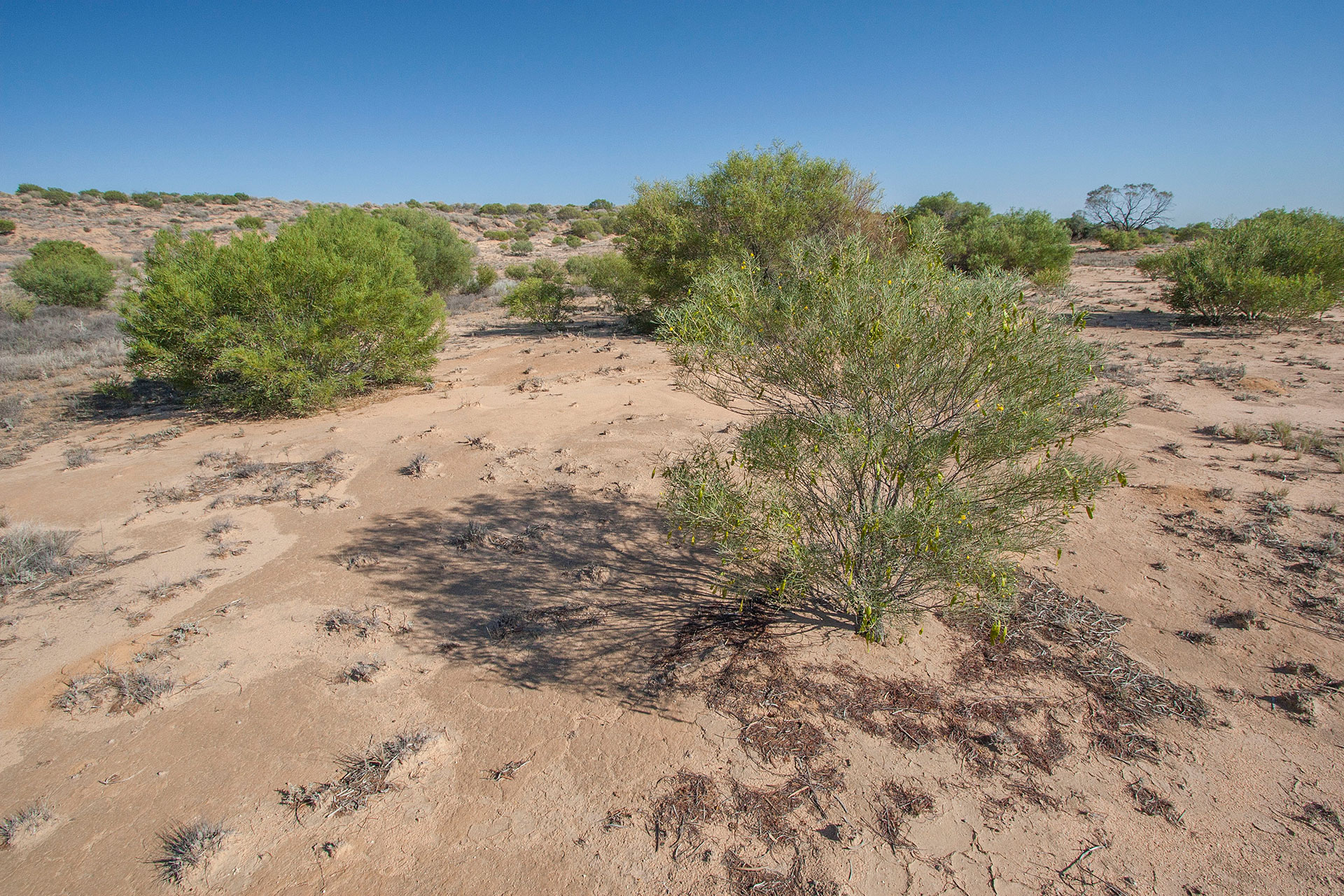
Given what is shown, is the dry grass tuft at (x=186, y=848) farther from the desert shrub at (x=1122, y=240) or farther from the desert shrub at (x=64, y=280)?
the desert shrub at (x=1122, y=240)

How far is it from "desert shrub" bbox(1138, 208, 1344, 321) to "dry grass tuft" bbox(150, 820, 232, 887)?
775 inches

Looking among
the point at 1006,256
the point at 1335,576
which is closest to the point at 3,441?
the point at 1335,576

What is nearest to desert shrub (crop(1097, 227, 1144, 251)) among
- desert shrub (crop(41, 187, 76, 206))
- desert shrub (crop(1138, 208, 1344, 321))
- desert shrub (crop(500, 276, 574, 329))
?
desert shrub (crop(1138, 208, 1344, 321))

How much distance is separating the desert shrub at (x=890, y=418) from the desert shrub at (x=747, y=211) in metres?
10.7

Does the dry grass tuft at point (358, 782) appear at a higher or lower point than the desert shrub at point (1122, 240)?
lower

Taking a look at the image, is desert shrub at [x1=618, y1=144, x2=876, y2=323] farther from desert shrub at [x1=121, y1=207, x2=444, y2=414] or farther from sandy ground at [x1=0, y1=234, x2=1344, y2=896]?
sandy ground at [x1=0, y1=234, x2=1344, y2=896]

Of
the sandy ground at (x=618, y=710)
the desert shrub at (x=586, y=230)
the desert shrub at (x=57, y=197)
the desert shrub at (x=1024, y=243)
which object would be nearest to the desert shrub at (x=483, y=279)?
the desert shrub at (x=1024, y=243)

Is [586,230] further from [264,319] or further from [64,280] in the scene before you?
[264,319]

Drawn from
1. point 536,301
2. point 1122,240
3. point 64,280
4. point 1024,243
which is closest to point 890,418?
point 536,301

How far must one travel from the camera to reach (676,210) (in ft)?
52.2

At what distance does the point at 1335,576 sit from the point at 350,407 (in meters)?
12.4

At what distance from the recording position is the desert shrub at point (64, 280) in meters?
18.1

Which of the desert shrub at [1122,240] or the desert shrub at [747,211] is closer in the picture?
the desert shrub at [747,211]

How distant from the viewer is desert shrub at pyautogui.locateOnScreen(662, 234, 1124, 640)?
3242mm
